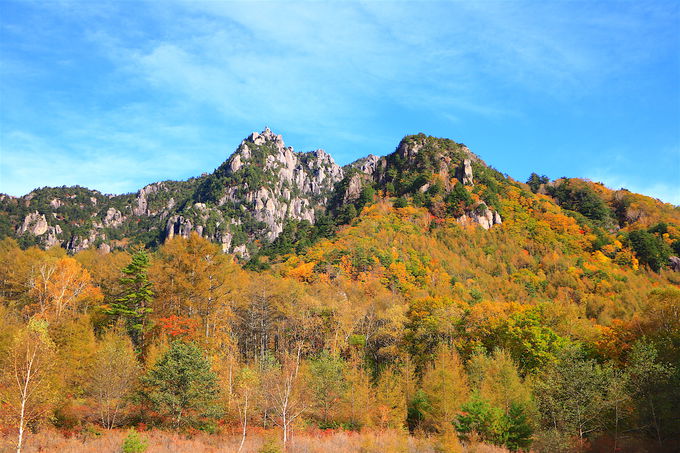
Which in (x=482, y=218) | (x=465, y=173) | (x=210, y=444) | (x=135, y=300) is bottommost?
(x=210, y=444)

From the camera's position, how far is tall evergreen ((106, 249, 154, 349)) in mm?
46062

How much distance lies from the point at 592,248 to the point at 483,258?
31960 mm

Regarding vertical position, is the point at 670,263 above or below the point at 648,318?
above

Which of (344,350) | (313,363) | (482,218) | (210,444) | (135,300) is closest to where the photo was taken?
(210,444)

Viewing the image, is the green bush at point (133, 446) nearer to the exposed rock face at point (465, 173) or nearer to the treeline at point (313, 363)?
the treeline at point (313, 363)

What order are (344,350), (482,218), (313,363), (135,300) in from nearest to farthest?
(313,363) → (135,300) → (344,350) → (482,218)

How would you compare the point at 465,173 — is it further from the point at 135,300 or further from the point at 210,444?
the point at 210,444

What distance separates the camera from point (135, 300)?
46.9 m

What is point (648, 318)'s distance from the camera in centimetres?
4422

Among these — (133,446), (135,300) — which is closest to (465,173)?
(135,300)

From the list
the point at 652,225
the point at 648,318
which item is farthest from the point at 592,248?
the point at 648,318

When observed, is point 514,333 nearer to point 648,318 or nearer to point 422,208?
point 648,318

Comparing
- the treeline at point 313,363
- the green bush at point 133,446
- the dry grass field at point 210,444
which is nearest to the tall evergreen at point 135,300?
the treeline at point 313,363

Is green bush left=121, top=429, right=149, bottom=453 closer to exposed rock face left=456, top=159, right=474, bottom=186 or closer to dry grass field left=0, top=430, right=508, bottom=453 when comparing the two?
dry grass field left=0, top=430, right=508, bottom=453
